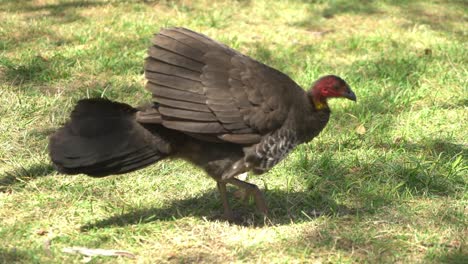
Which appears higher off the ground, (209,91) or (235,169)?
(209,91)

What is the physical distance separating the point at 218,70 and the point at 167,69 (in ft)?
1.10

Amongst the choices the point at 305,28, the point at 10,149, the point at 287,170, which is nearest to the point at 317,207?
the point at 287,170

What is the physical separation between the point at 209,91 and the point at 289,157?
59.9 inches

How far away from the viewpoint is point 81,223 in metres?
4.73

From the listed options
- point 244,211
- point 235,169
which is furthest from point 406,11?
point 235,169

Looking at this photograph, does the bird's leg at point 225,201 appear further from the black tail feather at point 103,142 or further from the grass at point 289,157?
the black tail feather at point 103,142

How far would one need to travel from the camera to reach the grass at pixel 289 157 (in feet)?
14.8

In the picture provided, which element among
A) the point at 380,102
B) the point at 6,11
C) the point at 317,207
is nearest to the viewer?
the point at 317,207

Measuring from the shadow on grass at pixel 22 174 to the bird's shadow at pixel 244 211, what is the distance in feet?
2.76

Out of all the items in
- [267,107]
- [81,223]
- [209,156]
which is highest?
[267,107]

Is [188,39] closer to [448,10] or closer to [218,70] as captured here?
[218,70]

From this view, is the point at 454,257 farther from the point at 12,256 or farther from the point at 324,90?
the point at 12,256

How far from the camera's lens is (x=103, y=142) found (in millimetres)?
4527

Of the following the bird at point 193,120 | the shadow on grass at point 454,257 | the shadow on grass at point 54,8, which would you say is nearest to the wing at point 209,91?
the bird at point 193,120
